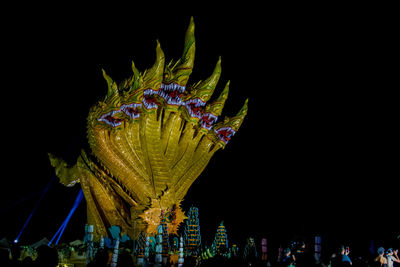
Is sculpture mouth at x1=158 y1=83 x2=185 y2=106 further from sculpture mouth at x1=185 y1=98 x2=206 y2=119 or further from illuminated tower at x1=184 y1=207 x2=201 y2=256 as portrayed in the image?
illuminated tower at x1=184 y1=207 x2=201 y2=256

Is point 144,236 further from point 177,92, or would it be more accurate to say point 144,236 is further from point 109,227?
point 177,92

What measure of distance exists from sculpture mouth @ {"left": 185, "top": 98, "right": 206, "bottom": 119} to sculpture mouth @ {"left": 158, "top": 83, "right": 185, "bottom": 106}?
11.6 inches

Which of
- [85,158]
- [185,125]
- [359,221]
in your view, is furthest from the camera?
[359,221]

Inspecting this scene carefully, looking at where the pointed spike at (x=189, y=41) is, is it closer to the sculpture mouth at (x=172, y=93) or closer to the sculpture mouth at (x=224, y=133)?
the sculpture mouth at (x=172, y=93)

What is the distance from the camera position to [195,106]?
10562 millimetres

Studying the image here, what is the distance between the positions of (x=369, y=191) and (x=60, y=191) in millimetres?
10369

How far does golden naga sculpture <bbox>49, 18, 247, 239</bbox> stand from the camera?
31.5 feet

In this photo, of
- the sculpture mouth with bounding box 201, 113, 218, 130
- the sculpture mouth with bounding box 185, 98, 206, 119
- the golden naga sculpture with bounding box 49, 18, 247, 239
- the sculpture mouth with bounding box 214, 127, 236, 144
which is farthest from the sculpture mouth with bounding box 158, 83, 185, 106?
the sculpture mouth with bounding box 214, 127, 236, 144

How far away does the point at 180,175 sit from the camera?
10414mm

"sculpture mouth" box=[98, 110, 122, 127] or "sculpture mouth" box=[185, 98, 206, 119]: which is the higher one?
"sculpture mouth" box=[185, 98, 206, 119]

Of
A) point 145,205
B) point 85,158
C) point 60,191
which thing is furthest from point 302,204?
point 60,191

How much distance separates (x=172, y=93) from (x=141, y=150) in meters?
1.57

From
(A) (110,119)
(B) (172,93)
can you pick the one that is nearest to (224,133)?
(B) (172,93)

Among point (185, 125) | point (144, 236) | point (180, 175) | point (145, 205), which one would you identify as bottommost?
point (144, 236)
